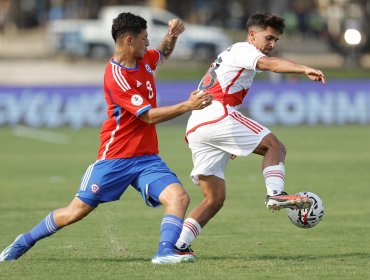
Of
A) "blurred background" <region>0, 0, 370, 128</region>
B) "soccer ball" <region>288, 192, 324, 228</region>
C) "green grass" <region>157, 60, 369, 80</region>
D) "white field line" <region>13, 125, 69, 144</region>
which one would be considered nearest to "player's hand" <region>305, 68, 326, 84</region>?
"soccer ball" <region>288, 192, 324, 228</region>

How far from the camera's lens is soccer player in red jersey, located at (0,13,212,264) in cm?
944

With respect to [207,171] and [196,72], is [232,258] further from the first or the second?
[196,72]

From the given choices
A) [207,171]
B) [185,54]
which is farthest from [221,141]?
[185,54]

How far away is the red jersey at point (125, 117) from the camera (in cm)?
951

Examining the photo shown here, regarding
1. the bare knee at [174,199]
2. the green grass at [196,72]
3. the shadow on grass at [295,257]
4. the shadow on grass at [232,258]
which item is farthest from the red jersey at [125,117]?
the green grass at [196,72]

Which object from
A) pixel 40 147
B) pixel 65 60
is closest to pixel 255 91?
pixel 40 147

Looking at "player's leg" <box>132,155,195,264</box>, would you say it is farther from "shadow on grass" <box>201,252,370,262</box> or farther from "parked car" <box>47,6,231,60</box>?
"parked car" <box>47,6,231,60</box>

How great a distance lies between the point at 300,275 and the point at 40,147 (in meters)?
17.5

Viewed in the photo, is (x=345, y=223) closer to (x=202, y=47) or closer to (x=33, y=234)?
(x=33, y=234)

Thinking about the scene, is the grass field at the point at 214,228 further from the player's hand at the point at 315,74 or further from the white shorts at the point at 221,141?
the player's hand at the point at 315,74

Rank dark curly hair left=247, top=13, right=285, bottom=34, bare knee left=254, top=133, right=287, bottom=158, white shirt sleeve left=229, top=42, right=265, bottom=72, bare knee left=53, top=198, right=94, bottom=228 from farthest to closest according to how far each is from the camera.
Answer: dark curly hair left=247, top=13, right=285, bottom=34 → bare knee left=254, top=133, right=287, bottom=158 → white shirt sleeve left=229, top=42, right=265, bottom=72 → bare knee left=53, top=198, right=94, bottom=228

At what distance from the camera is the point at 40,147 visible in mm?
25828

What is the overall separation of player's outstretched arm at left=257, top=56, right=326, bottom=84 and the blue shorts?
133 cm

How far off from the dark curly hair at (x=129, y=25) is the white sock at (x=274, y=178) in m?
1.80
